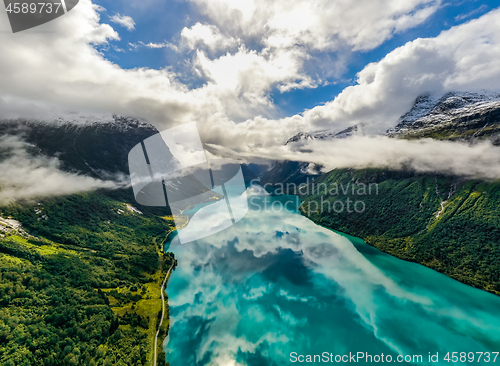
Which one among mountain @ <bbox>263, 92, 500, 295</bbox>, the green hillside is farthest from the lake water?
mountain @ <bbox>263, 92, 500, 295</bbox>

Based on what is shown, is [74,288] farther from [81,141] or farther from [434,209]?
[81,141]

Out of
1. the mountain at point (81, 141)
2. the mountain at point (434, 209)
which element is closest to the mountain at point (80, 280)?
the mountain at point (81, 141)

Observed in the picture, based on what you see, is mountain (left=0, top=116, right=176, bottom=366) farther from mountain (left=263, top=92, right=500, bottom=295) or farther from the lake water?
mountain (left=263, top=92, right=500, bottom=295)

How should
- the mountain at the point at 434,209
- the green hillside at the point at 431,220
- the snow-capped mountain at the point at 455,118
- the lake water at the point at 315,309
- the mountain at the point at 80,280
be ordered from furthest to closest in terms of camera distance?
the snow-capped mountain at the point at 455,118, the mountain at the point at 434,209, the green hillside at the point at 431,220, the lake water at the point at 315,309, the mountain at the point at 80,280

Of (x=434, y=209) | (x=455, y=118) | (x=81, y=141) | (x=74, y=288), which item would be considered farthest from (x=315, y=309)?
(x=81, y=141)

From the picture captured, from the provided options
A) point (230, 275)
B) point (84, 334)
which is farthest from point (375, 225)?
point (84, 334)

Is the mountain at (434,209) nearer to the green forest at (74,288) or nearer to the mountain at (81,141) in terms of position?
the green forest at (74,288)
